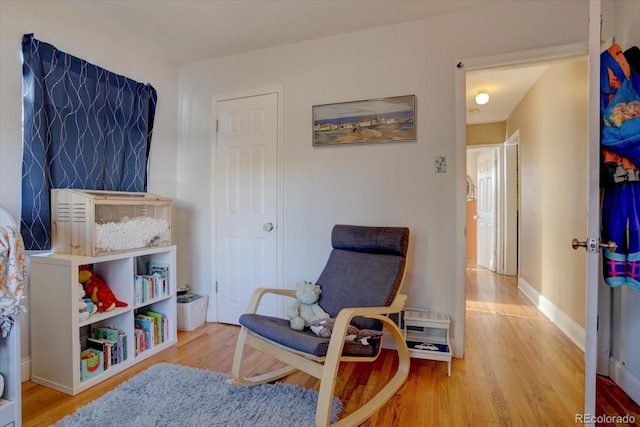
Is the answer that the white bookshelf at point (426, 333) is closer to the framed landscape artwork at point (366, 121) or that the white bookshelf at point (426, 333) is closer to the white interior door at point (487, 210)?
the framed landscape artwork at point (366, 121)

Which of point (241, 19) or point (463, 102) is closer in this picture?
point (463, 102)

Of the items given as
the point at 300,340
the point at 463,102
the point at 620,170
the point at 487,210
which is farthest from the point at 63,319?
the point at 487,210

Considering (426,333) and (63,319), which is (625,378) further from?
(63,319)

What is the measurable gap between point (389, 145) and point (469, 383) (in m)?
1.63

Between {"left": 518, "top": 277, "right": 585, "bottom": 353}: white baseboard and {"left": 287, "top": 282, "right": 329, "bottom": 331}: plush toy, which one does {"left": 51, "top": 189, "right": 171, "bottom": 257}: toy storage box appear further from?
{"left": 518, "top": 277, "right": 585, "bottom": 353}: white baseboard

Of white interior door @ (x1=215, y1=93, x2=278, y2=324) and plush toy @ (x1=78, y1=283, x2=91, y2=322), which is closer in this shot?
plush toy @ (x1=78, y1=283, x2=91, y2=322)

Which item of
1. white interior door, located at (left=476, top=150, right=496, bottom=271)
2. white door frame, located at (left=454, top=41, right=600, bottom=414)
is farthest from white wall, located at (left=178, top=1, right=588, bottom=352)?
white interior door, located at (left=476, top=150, right=496, bottom=271)

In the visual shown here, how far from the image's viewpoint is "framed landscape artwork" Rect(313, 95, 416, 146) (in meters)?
2.29

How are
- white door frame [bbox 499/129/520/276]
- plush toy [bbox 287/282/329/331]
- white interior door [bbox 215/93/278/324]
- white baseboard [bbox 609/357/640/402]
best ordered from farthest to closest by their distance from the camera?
white door frame [bbox 499/129/520/276]
white interior door [bbox 215/93/278/324]
plush toy [bbox 287/282/329/331]
white baseboard [bbox 609/357/640/402]

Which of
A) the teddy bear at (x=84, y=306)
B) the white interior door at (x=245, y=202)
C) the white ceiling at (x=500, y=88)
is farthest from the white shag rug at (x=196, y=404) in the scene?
the white ceiling at (x=500, y=88)

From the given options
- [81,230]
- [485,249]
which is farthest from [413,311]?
[485,249]

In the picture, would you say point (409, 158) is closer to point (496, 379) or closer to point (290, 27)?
point (290, 27)

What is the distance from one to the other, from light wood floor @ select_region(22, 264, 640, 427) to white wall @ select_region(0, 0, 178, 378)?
0.83 meters

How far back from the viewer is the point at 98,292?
2.00 m
